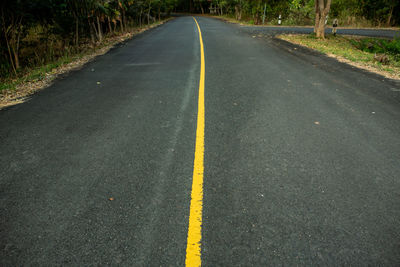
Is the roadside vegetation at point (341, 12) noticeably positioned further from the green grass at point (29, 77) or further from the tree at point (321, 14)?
the green grass at point (29, 77)

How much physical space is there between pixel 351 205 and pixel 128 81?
6148mm

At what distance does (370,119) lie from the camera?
4.62m

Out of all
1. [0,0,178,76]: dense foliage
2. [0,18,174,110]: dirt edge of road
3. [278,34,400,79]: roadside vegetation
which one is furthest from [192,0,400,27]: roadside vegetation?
[0,18,174,110]: dirt edge of road

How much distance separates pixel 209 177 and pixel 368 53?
12.4m

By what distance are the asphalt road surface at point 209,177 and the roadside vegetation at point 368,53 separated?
2919 mm

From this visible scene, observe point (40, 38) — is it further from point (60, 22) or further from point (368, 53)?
point (368, 53)

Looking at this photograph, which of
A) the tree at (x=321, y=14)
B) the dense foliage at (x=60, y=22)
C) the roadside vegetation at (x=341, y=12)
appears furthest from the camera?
the roadside vegetation at (x=341, y=12)

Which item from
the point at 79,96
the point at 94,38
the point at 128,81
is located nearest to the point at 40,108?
the point at 79,96

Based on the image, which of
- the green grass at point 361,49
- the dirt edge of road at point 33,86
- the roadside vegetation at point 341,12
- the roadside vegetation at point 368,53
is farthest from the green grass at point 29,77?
the roadside vegetation at point 341,12

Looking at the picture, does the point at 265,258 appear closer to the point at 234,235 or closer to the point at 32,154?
the point at 234,235

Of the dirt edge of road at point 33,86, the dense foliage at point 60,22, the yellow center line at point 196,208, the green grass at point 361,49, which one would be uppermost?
the dense foliage at point 60,22

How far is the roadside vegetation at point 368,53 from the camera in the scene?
28.4 feet

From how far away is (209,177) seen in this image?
306cm

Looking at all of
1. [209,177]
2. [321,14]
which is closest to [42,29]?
[209,177]
